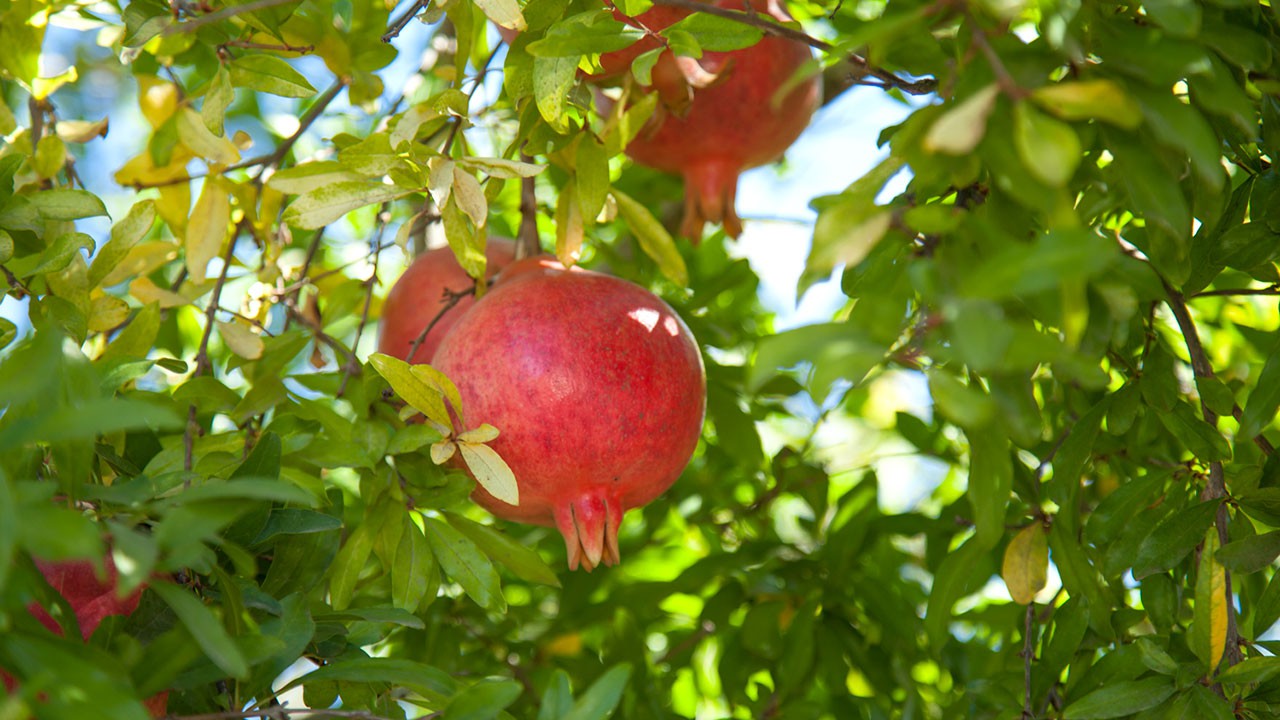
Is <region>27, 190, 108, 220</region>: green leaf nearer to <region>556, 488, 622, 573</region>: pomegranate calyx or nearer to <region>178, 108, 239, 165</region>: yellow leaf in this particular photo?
<region>178, 108, 239, 165</region>: yellow leaf

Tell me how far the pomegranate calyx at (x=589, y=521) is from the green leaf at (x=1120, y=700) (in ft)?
1.33

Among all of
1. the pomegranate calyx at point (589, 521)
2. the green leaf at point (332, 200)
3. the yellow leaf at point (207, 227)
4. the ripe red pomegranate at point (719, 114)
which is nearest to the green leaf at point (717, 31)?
the ripe red pomegranate at point (719, 114)

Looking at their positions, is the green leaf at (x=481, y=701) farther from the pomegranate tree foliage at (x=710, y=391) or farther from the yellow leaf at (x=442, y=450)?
the yellow leaf at (x=442, y=450)

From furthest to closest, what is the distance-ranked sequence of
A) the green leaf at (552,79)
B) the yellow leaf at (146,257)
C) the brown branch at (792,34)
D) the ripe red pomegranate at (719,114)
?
the yellow leaf at (146,257)
the ripe red pomegranate at (719,114)
the green leaf at (552,79)
the brown branch at (792,34)

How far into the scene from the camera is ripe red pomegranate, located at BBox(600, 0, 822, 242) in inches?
45.7

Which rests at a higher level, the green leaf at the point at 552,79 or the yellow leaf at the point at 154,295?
the green leaf at the point at 552,79

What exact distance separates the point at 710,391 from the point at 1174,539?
2.23ft

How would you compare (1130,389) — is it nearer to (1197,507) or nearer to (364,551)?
(1197,507)

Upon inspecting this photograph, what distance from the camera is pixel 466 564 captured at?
106 cm

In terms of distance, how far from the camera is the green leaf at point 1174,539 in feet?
3.27

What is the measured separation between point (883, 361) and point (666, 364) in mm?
370

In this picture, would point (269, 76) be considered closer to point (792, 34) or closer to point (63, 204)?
point (63, 204)

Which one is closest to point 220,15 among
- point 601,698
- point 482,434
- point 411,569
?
point 482,434

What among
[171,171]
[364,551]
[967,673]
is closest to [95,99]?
[171,171]
